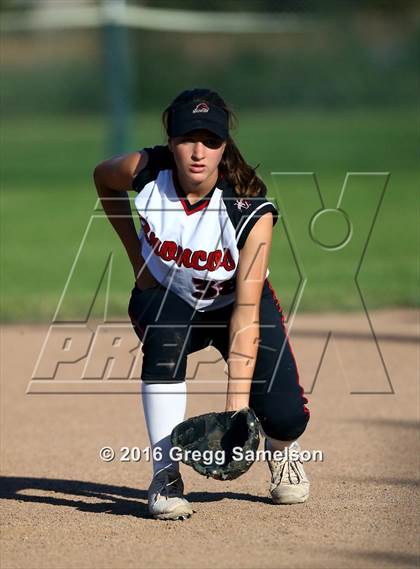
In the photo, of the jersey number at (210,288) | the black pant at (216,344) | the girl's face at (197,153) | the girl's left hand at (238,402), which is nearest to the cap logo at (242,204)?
the girl's face at (197,153)

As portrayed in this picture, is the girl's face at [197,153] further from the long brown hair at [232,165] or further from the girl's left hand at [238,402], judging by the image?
the girl's left hand at [238,402]

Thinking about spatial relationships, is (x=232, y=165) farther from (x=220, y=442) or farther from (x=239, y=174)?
(x=220, y=442)

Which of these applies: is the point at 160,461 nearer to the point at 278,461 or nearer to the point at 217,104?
the point at 278,461

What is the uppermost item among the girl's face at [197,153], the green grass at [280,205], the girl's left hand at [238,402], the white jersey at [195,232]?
the green grass at [280,205]

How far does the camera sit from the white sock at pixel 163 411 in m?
3.74

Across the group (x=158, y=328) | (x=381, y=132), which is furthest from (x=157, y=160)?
(x=381, y=132)

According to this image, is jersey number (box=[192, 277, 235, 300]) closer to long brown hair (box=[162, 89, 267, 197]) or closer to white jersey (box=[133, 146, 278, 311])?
white jersey (box=[133, 146, 278, 311])

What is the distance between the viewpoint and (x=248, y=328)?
3615mm

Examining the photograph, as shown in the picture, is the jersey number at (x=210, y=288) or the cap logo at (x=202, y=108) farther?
the jersey number at (x=210, y=288)

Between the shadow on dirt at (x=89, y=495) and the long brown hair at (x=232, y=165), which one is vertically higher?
the long brown hair at (x=232, y=165)

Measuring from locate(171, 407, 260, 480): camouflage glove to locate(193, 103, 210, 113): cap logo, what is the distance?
964 mm

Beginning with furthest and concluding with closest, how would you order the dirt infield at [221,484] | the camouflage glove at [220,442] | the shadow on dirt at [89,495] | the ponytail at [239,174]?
the shadow on dirt at [89,495] → the ponytail at [239,174] → the camouflage glove at [220,442] → the dirt infield at [221,484]

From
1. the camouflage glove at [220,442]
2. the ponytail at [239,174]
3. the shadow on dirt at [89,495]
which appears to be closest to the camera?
the camouflage glove at [220,442]

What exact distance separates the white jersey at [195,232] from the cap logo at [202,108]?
0.28 metres
